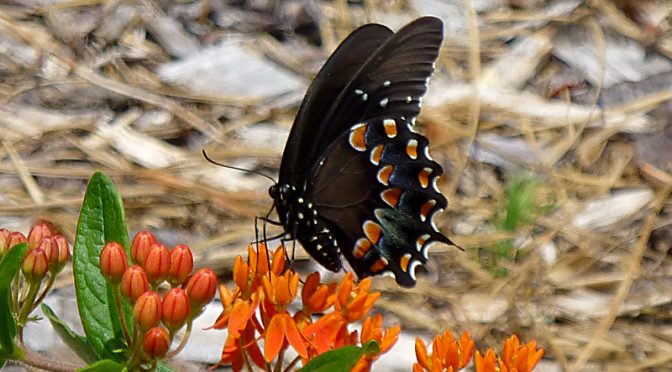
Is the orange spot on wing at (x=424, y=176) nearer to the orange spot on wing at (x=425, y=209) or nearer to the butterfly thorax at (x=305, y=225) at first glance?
the orange spot on wing at (x=425, y=209)

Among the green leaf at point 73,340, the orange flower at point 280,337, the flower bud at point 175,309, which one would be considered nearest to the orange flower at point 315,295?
the orange flower at point 280,337

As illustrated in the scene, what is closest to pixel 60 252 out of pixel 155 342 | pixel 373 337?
pixel 155 342

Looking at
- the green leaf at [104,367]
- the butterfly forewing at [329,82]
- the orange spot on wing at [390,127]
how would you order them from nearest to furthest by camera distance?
the green leaf at [104,367] → the butterfly forewing at [329,82] → the orange spot on wing at [390,127]

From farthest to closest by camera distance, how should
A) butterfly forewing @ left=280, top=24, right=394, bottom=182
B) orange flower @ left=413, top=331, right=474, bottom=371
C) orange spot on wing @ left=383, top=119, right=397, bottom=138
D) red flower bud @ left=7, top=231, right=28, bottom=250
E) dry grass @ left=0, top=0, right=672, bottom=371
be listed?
1. dry grass @ left=0, top=0, right=672, bottom=371
2. orange spot on wing @ left=383, top=119, right=397, bottom=138
3. butterfly forewing @ left=280, top=24, right=394, bottom=182
4. orange flower @ left=413, top=331, right=474, bottom=371
5. red flower bud @ left=7, top=231, right=28, bottom=250

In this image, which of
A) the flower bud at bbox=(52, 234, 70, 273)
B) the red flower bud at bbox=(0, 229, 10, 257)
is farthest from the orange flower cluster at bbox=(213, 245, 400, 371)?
the red flower bud at bbox=(0, 229, 10, 257)

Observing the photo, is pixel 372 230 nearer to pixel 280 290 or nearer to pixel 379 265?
pixel 379 265

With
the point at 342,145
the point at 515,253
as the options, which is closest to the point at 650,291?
the point at 515,253

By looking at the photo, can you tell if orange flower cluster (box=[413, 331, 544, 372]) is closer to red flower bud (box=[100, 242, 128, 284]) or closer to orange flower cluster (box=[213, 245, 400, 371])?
orange flower cluster (box=[213, 245, 400, 371])

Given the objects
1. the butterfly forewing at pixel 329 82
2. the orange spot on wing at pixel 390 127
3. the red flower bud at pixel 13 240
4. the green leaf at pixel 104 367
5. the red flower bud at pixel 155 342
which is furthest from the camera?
the orange spot on wing at pixel 390 127
